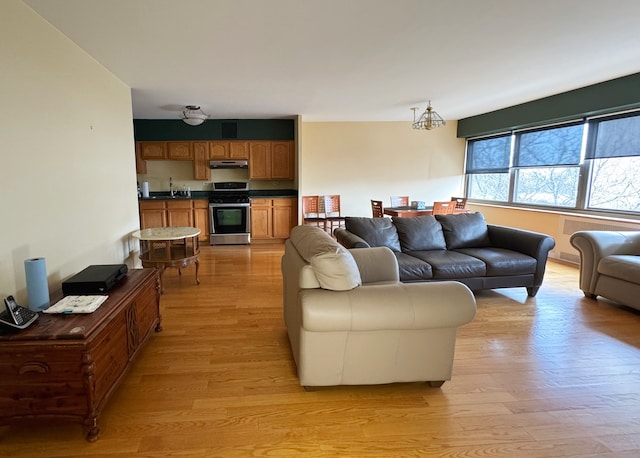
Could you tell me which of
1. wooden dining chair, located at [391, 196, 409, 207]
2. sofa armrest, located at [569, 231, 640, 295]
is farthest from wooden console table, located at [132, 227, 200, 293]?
sofa armrest, located at [569, 231, 640, 295]

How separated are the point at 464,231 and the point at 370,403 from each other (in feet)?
8.47

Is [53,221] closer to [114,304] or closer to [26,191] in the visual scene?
[26,191]

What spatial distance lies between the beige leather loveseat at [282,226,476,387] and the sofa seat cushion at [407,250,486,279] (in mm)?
1377

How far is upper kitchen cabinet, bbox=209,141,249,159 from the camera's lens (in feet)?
21.5

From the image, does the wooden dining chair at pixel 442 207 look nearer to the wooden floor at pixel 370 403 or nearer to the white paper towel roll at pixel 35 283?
the wooden floor at pixel 370 403

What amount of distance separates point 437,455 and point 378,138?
6.23 metres

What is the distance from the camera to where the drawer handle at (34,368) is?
1.54 meters

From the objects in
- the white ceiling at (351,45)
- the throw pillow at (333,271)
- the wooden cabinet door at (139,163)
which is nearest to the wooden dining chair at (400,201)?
the white ceiling at (351,45)

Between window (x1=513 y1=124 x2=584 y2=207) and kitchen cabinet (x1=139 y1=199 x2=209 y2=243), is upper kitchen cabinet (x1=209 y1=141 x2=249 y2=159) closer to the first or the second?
kitchen cabinet (x1=139 y1=199 x2=209 y2=243)

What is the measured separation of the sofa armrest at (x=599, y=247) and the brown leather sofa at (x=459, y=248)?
1.42ft

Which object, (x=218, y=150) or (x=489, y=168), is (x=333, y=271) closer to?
(x=218, y=150)

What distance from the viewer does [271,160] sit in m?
6.68

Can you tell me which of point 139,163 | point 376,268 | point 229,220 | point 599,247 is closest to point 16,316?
point 376,268

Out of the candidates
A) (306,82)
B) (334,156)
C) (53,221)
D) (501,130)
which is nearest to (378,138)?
(334,156)
